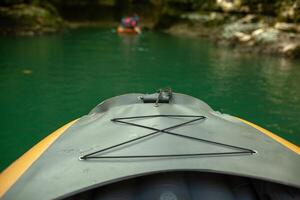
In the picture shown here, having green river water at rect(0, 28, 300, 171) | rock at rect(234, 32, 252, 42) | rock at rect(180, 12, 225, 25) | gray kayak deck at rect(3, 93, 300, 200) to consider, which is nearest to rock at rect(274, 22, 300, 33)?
rock at rect(234, 32, 252, 42)

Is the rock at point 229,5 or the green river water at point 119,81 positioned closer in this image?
the green river water at point 119,81

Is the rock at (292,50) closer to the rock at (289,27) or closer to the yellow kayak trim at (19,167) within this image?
the rock at (289,27)

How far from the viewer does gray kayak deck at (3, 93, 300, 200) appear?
8.13 feet

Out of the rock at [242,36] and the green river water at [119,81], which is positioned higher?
the rock at [242,36]

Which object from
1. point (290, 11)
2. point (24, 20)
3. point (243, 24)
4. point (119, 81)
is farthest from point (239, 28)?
point (119, 81)

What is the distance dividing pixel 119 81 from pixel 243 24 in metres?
12.8

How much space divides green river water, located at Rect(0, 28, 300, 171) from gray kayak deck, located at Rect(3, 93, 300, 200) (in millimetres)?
2558

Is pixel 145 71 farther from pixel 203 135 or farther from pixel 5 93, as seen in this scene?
pixel 203 135

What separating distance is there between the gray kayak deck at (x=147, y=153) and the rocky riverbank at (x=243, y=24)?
13.7m

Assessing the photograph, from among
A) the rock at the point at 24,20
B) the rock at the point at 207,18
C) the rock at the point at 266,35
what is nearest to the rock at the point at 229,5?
the rock at the point at 207,18

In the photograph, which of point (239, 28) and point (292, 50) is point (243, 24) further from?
point (292, 50)

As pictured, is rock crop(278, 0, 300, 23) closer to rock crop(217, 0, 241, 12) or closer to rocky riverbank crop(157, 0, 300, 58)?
rocky riverbank crop(157, 0, 300, 58)

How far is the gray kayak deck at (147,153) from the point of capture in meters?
2.48

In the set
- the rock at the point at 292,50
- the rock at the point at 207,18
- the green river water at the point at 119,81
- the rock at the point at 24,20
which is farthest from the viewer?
the rock at the point at 207,18
